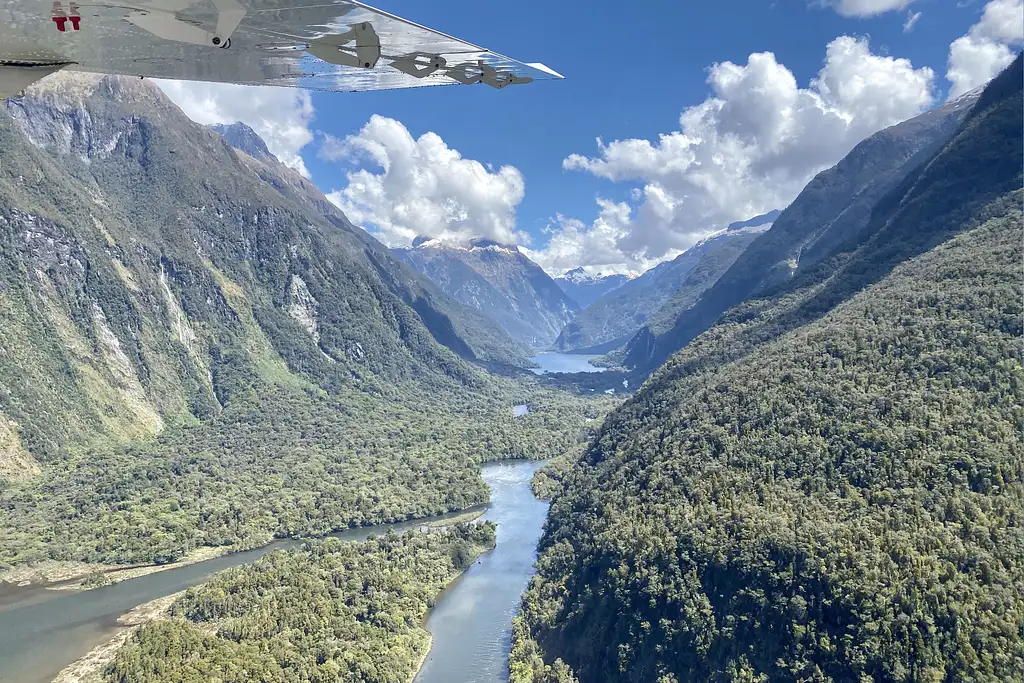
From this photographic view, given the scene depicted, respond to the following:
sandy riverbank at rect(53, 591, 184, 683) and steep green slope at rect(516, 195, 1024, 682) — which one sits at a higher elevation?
steep green slope at rect(516, 195, 1024, 682)

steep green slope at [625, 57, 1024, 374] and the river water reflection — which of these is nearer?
the river water reflection

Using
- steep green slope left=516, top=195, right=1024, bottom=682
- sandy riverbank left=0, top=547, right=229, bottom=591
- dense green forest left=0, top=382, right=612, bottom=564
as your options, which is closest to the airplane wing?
steep green slope left=516, top=195, right=1024, bottom=682

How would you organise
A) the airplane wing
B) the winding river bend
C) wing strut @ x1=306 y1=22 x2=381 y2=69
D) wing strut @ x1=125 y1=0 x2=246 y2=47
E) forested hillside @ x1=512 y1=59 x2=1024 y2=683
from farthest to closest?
1. the winding river bend
2. forested hillside @ x1=512 y1=59 x2=1024 y2=683
3. wing strut @ x1=306 y1=22 x2=381 y2=69
4. the airplane wing
5. wing strut @ x1=125 y1=0 x2=246 y2=47

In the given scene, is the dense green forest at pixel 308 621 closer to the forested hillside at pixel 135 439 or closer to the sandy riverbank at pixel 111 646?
the sandy riverbank at pixel 111 646

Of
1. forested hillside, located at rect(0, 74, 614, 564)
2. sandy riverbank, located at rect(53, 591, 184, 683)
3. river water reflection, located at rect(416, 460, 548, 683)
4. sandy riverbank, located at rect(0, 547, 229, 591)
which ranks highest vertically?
forested hillside, located at rect(0, 74, 614, 564)

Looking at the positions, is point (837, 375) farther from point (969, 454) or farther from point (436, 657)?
point (436, 657)

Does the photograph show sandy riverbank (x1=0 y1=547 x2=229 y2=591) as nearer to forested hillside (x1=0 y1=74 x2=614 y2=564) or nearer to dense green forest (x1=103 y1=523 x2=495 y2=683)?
forested hillside (x1=0 y1=74 x2=614 y2=564)

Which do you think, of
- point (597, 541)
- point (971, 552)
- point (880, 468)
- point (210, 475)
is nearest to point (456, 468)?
point (210, 475)

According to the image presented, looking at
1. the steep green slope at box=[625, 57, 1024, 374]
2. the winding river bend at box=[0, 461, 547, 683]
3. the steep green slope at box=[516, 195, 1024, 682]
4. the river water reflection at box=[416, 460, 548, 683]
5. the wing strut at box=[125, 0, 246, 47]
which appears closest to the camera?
the wing strut at box=[125, 0, 246, 47]
